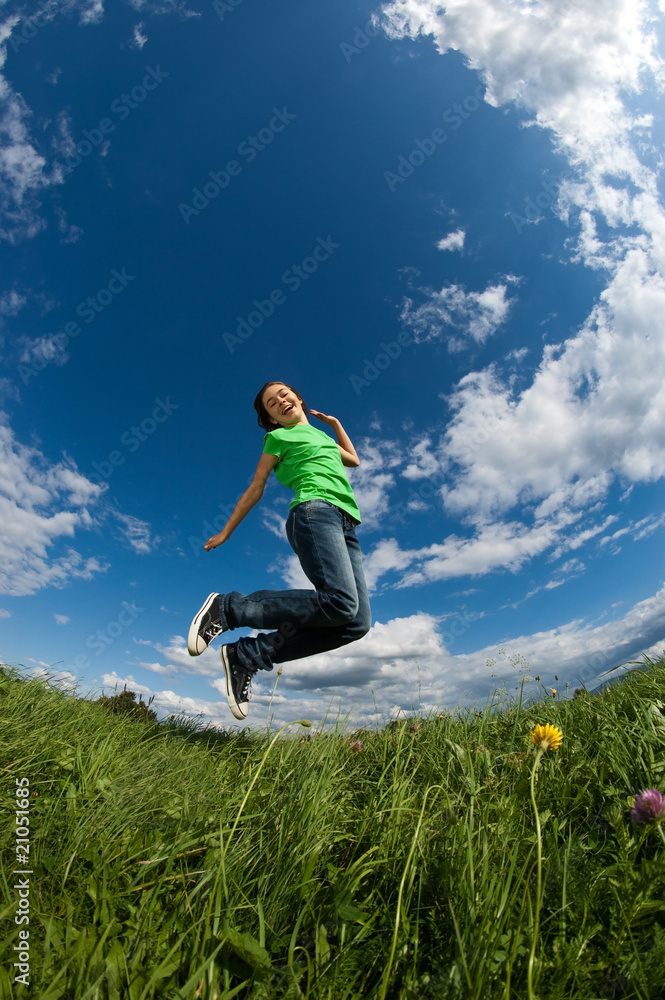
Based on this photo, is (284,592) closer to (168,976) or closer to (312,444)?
(312,444)

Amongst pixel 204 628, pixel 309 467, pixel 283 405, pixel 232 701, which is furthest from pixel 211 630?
pixel 283 405

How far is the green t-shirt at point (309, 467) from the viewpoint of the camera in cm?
389

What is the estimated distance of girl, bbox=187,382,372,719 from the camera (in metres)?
3.57

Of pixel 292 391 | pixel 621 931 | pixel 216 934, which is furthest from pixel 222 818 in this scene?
pixel 292 391

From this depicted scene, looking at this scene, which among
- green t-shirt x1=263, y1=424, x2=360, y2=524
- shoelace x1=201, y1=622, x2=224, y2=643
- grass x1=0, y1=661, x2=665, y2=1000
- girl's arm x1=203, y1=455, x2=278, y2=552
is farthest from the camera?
girl's arm x1=203, y1=455, x2=278, y2=552

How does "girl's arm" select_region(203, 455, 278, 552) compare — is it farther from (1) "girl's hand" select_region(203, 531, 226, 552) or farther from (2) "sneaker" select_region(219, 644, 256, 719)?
(2) "sneaker" select_region(219, 644, 256, 719)

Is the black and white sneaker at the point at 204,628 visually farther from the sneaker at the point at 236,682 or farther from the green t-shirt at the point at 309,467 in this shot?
the green t-shirt at the point at 309,467

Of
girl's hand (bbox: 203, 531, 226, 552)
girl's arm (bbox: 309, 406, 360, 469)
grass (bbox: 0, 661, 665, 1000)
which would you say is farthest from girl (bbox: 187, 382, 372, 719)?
grass (bbox: 0, 661, 665, 1000)

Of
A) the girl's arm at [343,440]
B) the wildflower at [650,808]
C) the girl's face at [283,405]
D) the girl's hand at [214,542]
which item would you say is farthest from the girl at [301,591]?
the wildflower at [650,808]

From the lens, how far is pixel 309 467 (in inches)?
157

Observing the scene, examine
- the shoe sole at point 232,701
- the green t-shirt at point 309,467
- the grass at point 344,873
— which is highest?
the green t-shirt at point 309,467

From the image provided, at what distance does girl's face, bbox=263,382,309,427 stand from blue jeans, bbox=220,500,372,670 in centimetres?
110

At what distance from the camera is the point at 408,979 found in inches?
47.2

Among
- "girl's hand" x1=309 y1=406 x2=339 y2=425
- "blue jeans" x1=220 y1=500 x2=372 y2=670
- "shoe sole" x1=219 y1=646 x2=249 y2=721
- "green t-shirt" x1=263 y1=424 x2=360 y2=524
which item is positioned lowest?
"shoe sole" x1=219 y1=646 x2=249 y2=721
